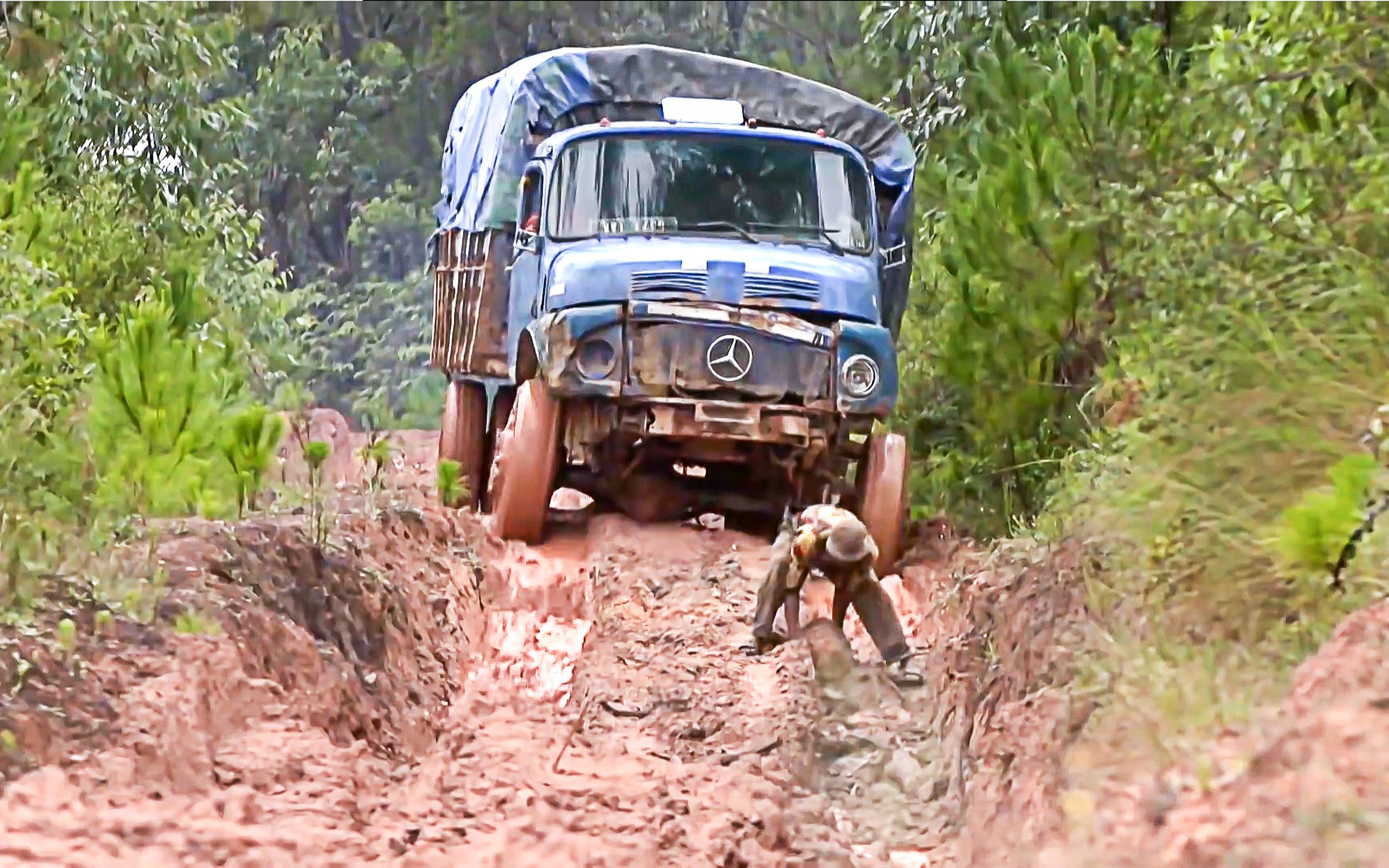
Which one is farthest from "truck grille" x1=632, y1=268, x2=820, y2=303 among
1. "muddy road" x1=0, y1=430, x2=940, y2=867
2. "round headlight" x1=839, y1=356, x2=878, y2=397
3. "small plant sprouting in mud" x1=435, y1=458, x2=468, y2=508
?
"small plant sprouting in mud" x1=435, y1=458, x2=468, y2=508

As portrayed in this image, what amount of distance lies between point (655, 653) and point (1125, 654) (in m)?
3.01

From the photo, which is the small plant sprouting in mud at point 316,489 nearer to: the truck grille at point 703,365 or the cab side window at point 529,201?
the truck grille at point 703,365

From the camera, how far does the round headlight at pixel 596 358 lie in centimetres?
1011

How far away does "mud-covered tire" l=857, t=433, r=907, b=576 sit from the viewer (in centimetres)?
1045

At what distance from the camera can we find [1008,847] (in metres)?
5.09

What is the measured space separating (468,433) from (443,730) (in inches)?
245

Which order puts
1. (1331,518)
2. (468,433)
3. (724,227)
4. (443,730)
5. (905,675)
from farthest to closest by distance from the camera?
(468,433) → (724,227) → (905,675) → (443,730) → (1331,518)

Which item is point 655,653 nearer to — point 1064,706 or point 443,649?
point 443,649

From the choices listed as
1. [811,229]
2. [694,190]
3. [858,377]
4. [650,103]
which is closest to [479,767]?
[858,377]

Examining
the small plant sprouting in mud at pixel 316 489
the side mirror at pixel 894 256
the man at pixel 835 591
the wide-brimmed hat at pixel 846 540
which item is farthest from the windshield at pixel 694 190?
the wide-brimmed hat at pixel 846 540

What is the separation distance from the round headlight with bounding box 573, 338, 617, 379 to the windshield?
891 millimetres

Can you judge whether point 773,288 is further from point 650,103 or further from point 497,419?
point 497,419

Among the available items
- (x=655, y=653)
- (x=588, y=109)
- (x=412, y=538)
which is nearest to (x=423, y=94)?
(x=588, y=109)

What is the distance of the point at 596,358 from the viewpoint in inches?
399
